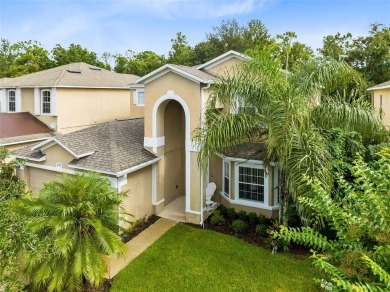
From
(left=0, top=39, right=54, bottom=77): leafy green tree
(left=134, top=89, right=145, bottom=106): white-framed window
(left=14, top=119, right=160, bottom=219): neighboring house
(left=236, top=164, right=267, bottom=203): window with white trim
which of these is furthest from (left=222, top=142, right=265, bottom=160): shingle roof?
(left=0, top=39, right=54, bottom=77): leafy green tree

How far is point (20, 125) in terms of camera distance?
73.7 feet

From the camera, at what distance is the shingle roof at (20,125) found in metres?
21.3

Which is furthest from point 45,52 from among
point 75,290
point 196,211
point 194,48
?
point 75,290

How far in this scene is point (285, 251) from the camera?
12195mm

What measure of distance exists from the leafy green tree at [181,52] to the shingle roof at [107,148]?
36254 mm

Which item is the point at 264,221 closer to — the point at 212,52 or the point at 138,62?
the point at 212,52

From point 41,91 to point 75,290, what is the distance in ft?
61.6

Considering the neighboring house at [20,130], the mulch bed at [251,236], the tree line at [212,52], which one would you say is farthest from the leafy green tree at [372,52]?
the neighboring house at [20,130]

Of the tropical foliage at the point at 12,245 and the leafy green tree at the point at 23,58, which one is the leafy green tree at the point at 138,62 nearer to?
the leafy green tree at the point at 23,58

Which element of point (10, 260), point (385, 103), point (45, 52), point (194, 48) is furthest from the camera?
point (194, 48)

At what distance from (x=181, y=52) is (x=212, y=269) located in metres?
47.0

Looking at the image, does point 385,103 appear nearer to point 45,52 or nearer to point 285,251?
point 285,251

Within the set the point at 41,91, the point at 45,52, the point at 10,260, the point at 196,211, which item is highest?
the point at 45,52

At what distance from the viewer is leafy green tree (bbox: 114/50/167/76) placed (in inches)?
2041
